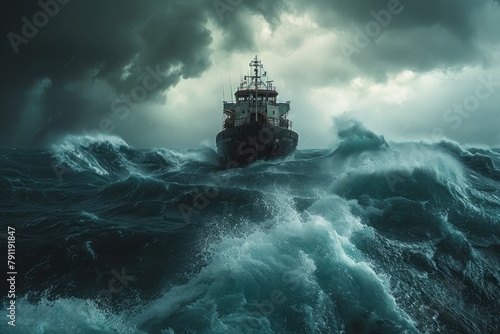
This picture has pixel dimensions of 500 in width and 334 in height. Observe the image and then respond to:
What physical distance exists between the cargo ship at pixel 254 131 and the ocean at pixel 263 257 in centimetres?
1680

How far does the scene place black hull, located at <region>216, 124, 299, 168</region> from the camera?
3472cm

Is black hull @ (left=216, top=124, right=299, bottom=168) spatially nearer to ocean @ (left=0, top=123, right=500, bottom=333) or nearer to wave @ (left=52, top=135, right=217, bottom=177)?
wave @ (left=52, top=135, right=217, bottom=177)

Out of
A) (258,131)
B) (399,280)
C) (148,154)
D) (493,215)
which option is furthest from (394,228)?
(148,154)

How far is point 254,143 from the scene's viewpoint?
34875mm

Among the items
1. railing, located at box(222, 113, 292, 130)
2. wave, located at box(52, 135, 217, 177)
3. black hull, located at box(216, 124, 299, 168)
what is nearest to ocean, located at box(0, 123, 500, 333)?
wave, located at box(52, 135, 217, 177)

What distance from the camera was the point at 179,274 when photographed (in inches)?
344

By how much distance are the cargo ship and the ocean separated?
16799mm

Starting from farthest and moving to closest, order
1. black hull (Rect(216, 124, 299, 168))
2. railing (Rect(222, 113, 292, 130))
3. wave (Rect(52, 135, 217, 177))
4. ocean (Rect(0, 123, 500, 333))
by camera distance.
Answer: railing (Rect(222, 113, 292, 130)) → black hull (Rect(216, 124, 299, 168)) → wave (Rect(52, 135, 217, 177)) → ocean (Rect(0, 123, 500, 333))

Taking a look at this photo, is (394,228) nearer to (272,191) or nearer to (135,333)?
(272,191)

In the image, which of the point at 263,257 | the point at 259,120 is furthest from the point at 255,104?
the point at 263,257

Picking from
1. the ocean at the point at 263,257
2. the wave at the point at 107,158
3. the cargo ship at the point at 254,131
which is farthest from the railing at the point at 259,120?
the ocean at the point at 263,257

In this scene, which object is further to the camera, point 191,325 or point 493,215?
point 493,215

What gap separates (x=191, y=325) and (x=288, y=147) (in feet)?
108

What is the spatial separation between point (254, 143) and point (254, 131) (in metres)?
1.37
